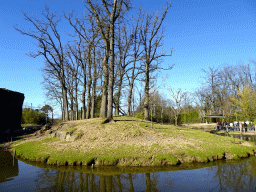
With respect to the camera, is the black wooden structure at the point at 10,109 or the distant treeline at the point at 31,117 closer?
the black wooden structure at the point at 10,109

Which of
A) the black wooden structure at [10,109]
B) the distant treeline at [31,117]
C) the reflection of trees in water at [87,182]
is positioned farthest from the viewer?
the distant treeline at [31,117]

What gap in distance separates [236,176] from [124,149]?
5478 mm

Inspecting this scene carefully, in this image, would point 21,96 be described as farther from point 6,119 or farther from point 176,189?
point 176,189

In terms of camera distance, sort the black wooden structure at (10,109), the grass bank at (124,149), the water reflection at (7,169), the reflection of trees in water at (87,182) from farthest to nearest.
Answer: the black wooden structure at (10,109)
the grass bank at (124,149)
the water reflection at (7,169)
the reflection of trees in water at (87,182)

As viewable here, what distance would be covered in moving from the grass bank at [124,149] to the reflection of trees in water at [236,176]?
1176 mm

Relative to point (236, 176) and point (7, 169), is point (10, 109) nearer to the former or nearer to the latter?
point (7, 169)

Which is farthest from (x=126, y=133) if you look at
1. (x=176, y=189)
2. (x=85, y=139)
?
(x=176, y=189)

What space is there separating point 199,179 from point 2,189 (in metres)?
7.45

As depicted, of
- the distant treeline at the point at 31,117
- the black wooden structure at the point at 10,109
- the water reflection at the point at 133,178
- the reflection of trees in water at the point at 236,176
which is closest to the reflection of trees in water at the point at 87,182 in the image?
the water reflection at the point at 133,178

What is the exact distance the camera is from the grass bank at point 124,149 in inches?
353

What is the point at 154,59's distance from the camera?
899 inches

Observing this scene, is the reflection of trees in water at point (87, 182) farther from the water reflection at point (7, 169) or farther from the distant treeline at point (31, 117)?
the distant treeline at point (31, 117)

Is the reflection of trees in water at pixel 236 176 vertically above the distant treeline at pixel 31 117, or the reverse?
the distant treeline at pixel 31 117

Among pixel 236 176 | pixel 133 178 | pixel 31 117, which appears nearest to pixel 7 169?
pixel 133 178
